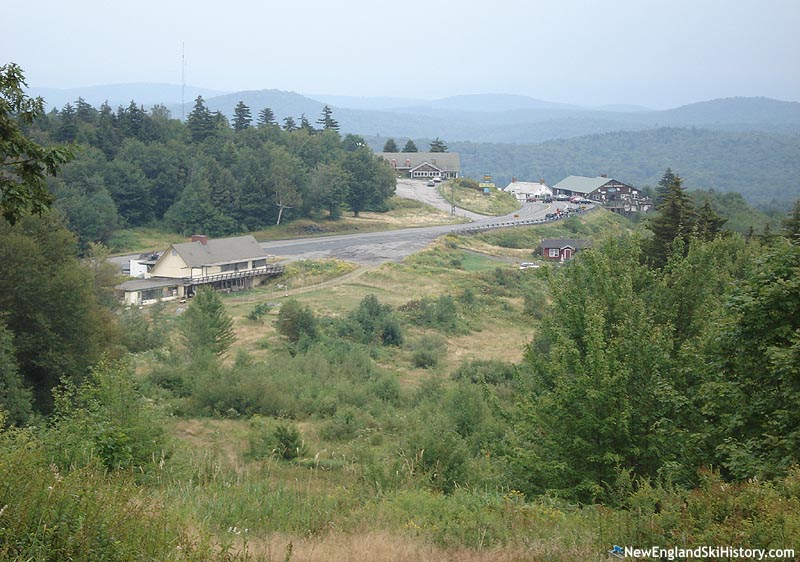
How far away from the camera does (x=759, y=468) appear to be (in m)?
7.03

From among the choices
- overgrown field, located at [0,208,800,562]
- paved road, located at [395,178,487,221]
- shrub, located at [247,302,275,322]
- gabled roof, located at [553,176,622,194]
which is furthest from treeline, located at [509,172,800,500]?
gabled roof, located at [553,176,622,194]

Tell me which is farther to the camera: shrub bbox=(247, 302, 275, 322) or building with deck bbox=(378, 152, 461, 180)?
building with deck bbox=(378, 152, 461, 180)

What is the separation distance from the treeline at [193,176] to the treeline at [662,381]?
5130 centimetres

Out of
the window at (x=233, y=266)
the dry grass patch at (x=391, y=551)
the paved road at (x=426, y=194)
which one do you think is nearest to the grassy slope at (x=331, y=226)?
the paved road at (x=426, y=194)

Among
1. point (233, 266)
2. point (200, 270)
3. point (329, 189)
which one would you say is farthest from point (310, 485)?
point (329, 189)

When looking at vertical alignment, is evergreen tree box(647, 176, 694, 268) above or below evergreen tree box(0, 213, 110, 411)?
above

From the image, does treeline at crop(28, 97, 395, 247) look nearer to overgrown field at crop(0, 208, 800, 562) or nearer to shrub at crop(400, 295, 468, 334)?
shrub at crop(400, 295, 468, 334)

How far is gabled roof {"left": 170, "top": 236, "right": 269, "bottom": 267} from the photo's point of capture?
4941 centimetres

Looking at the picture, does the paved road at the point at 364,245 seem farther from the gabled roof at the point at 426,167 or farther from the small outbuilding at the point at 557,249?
the gabled roof at the point at 426,167

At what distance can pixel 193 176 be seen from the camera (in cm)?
6631

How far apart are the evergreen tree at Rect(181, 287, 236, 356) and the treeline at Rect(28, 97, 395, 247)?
3322 cm

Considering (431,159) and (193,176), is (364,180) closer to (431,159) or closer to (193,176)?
(193,176)

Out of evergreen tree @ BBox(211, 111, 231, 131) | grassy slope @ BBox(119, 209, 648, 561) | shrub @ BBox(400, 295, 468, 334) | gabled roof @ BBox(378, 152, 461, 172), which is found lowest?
shrub @ BBox(400, 295, 468, 334)

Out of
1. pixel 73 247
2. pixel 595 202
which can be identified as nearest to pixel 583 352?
pixel 73 247
